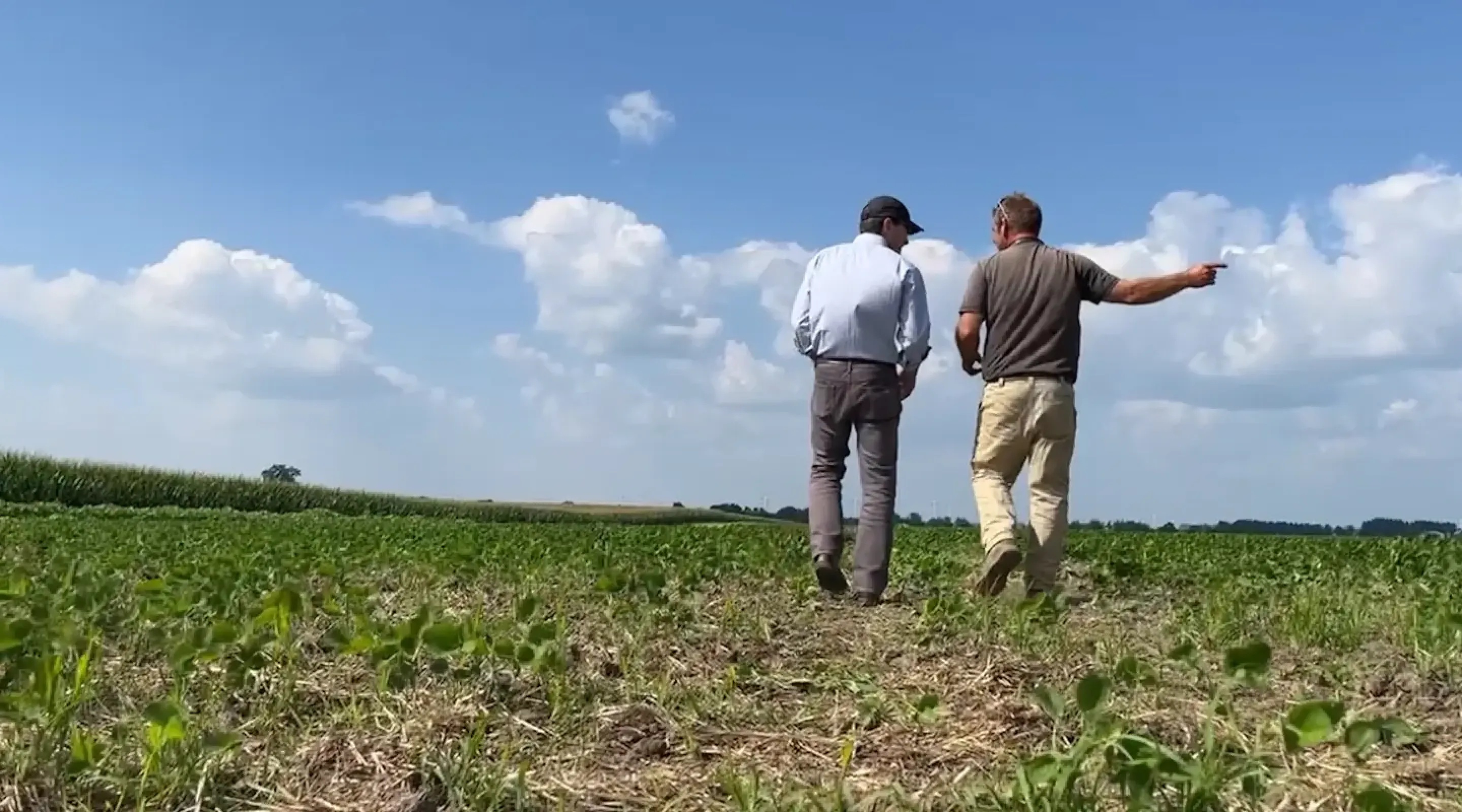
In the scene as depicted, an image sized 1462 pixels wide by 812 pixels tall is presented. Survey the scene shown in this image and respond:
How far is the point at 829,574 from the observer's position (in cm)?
617

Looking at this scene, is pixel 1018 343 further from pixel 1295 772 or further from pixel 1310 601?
pixel 1295 772

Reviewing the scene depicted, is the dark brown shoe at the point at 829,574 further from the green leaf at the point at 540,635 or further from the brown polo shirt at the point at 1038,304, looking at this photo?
the green leaf at the point at 540,635

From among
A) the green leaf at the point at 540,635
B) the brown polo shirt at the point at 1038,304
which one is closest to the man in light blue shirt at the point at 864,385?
the brown polo shirt at the point at 1038,304

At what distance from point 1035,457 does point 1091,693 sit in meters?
3.72

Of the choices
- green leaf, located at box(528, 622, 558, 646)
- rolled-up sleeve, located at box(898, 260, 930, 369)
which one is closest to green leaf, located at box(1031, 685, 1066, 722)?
green leaf, located at box(528, 622, 558, 646)

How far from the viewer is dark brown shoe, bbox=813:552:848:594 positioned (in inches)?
243

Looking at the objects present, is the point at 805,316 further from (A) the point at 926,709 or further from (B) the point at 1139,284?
(A) the point at 926,709

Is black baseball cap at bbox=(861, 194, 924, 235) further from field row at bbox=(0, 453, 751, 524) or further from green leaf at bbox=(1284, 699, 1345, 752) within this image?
field row at bbox=(0, 453, 751, 524)

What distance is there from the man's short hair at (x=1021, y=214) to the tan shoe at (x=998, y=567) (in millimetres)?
1763

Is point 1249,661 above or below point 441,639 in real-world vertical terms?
above

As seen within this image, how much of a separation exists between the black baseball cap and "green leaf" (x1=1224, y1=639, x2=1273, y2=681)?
152 inches

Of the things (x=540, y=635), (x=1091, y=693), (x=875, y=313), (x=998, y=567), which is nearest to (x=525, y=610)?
(x=540, y=635)

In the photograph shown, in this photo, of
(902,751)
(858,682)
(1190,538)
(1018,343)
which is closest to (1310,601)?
(1018,343)

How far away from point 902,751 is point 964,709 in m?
0.46
